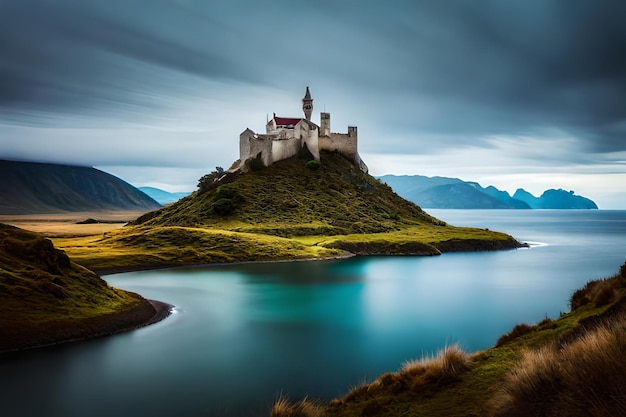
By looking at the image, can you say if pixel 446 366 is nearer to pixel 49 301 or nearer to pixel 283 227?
pixel 49 301

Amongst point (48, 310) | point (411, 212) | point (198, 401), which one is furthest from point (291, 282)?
point (411, 212)

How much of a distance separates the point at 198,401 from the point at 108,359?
6.87m

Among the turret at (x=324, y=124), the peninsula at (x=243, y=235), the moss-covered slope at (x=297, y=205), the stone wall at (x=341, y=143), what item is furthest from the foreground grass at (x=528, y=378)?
the turret at (x=324, y=124)

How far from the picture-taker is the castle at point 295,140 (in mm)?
107688

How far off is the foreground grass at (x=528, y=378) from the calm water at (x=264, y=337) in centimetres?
321

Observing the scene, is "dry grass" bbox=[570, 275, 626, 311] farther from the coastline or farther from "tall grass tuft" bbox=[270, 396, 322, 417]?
the coastline

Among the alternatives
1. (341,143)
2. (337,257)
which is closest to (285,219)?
(337,257)

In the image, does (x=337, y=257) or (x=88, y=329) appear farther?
(x=337, y=257)

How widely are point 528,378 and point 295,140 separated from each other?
109 metres

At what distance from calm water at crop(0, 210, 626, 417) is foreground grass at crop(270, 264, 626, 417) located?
3.21 metres

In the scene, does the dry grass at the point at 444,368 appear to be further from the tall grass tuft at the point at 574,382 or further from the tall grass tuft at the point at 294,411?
the tall grass tuft at the point at 574,382

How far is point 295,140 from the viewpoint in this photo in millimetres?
115375

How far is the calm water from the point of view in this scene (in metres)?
17.8

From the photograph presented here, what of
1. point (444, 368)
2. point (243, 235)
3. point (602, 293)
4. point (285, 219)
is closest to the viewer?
point (444, 368)
